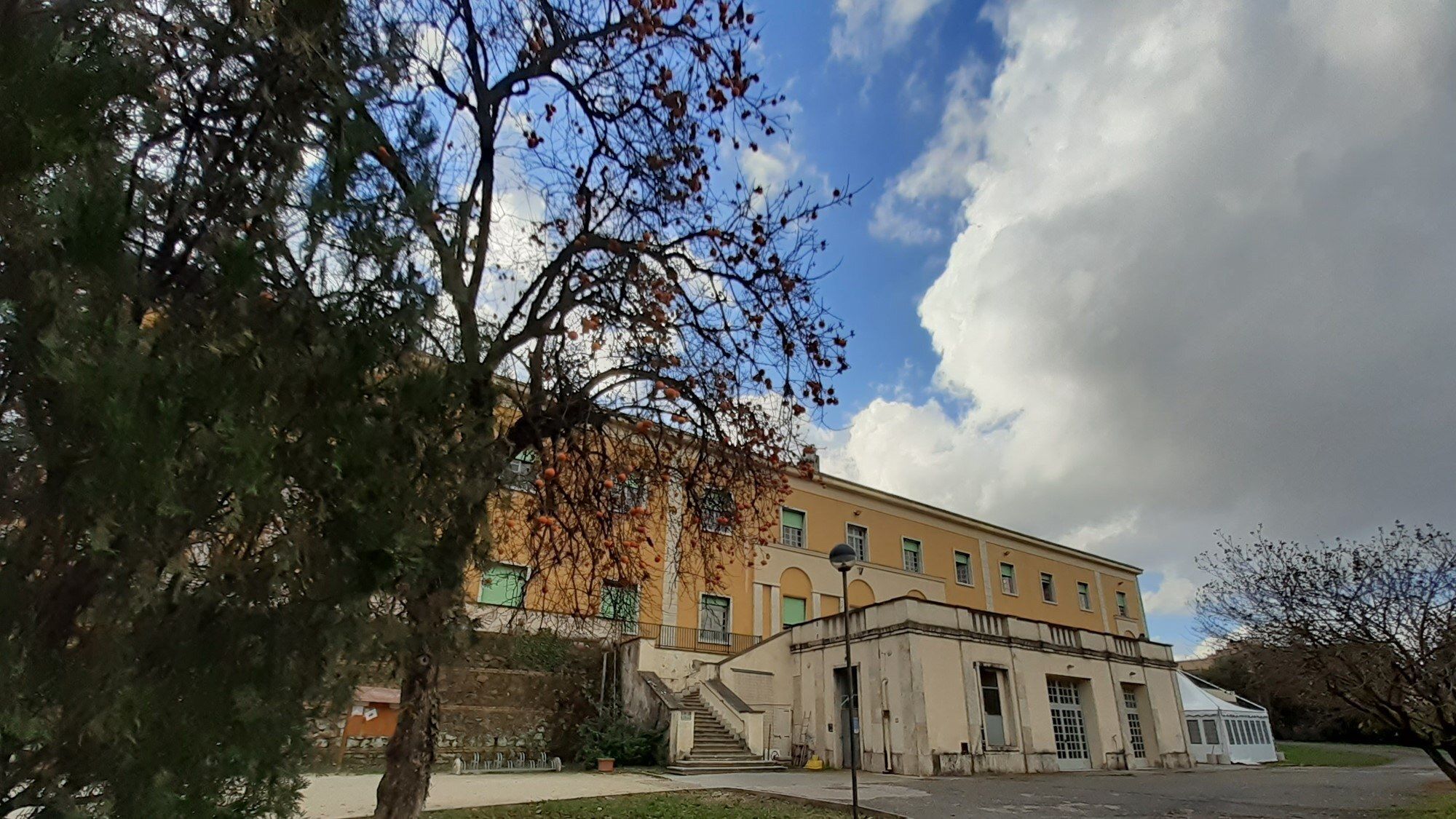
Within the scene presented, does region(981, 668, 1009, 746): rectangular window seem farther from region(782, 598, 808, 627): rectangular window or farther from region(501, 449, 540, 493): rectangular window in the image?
region(501, 449, 540, 493): rectangular window

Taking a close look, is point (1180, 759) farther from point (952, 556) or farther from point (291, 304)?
point (291, 304)

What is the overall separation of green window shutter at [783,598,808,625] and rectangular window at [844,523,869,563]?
3388 millimetres

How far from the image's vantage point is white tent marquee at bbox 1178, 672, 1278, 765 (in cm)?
2670

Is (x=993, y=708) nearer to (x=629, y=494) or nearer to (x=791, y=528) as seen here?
A: (x=791, y=528)

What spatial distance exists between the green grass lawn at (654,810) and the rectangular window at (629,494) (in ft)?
12.9

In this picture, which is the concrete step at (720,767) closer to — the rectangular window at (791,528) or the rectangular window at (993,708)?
the rectangular window at (993,708)

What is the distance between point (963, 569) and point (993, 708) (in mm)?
13258

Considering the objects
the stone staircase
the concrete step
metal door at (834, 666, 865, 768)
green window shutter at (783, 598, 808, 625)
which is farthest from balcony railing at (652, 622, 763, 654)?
the concrete step

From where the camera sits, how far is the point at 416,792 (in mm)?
6023

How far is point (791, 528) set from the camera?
26297mm

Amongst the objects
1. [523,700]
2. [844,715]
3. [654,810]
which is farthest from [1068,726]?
[654,810]

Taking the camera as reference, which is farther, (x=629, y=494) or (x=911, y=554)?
(x=911, y=554)

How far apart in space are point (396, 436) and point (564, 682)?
17529mm

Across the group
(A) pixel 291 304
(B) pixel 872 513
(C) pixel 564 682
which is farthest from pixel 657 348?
(B) pixel 872 513
